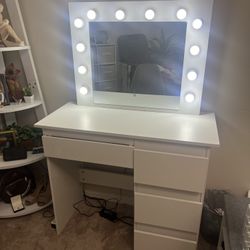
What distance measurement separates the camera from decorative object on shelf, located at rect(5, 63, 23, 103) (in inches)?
66.1

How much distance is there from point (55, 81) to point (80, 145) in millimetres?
623

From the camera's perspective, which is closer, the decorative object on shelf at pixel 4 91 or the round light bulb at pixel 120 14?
the round light bulb at pixel 120 14

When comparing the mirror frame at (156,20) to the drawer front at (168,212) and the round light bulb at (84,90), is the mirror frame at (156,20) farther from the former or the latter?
the drawer front at (168,212)

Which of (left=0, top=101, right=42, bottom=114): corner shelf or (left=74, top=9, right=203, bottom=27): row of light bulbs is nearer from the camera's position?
(left=74, top=9, right=203, bottom=27): row of light bulbs

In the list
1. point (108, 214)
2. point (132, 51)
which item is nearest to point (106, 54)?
point (132, 51)

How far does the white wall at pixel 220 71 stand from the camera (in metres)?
1.34

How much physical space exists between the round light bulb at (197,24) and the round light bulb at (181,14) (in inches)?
2.3

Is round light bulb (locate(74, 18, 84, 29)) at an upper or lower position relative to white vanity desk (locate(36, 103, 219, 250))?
upper

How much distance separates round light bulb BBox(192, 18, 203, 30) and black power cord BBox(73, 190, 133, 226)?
1.25 metres

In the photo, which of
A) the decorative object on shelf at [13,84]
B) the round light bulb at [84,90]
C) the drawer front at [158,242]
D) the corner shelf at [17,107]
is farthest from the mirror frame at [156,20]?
the drawer front at [158,242]

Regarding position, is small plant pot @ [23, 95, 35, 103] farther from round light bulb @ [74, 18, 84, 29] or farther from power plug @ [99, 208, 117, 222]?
power plug @ [99, 208, 117, 222]

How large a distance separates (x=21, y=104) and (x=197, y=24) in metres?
1.15

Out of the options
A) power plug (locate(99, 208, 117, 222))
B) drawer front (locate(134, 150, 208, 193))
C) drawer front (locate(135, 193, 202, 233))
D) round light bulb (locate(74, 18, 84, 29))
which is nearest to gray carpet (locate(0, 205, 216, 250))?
power plug (locate(99, 208, 117, 222))

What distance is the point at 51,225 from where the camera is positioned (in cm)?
171
